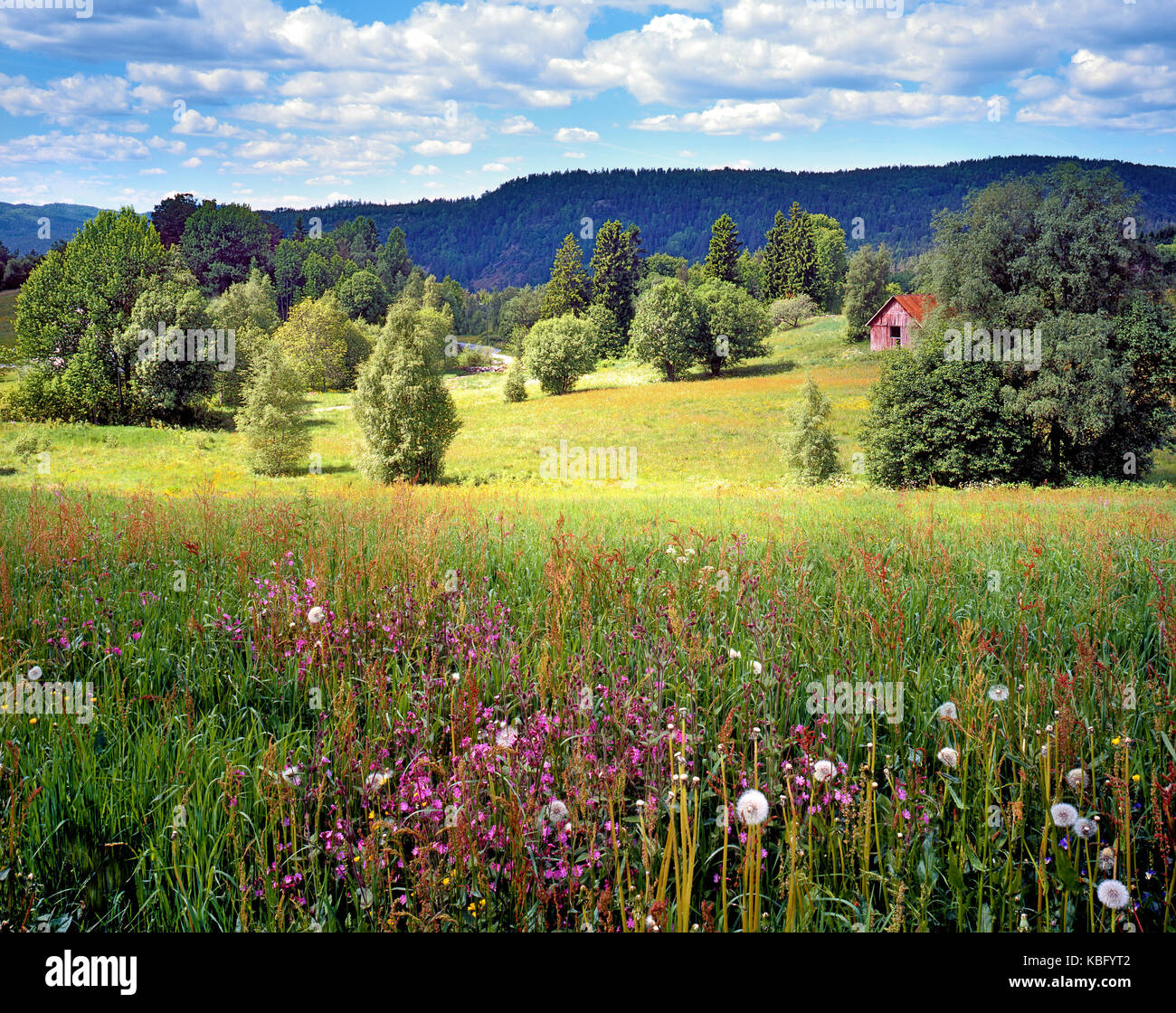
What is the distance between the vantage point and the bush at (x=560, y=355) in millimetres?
66188

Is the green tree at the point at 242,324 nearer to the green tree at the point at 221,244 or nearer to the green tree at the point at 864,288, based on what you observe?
the green tree at the point at 221,244

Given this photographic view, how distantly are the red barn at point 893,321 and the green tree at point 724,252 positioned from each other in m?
29.5

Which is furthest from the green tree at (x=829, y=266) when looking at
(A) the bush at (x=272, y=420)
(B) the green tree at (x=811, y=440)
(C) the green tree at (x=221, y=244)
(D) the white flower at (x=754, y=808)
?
(D) the white flower at (x=754, y=808)

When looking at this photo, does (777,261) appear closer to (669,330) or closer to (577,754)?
(669,330)

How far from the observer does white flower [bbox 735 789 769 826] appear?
1.85 metres

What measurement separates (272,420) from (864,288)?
228ft

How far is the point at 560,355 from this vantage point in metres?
65.9

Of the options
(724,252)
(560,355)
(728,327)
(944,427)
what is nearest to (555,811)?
(944,427)

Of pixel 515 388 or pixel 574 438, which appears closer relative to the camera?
pixel 574 438

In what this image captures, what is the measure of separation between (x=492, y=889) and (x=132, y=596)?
4082 mm

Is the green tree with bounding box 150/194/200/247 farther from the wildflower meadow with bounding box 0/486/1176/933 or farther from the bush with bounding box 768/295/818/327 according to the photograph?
the wildflower meadow with bounding box 0/486/1176/933

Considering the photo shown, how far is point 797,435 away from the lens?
102 ft

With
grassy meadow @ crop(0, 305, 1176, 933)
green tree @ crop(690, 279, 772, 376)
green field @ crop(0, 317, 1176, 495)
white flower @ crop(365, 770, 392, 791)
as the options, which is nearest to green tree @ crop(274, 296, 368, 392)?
green field @ crop(0, 317, 1176, 495)
